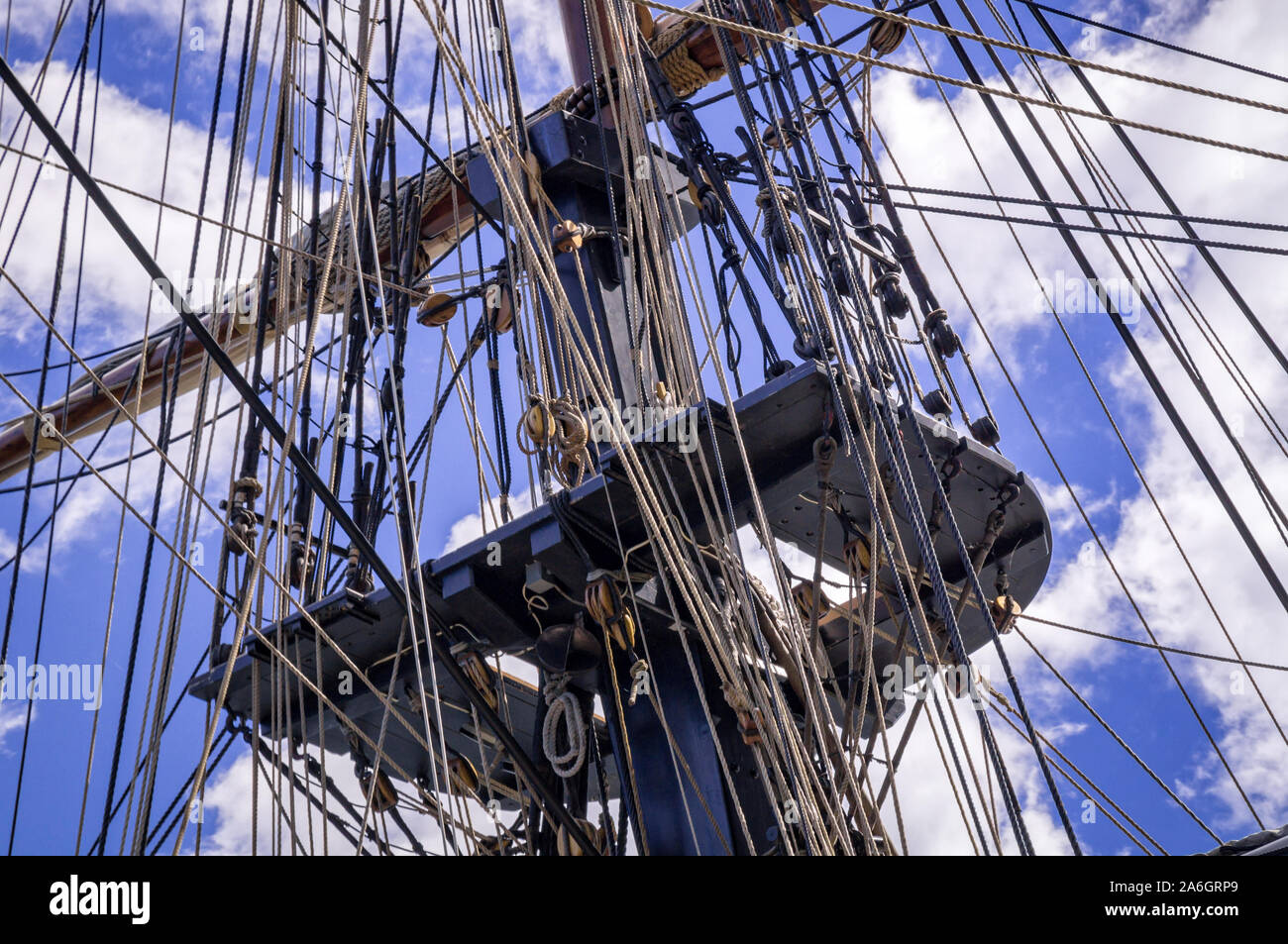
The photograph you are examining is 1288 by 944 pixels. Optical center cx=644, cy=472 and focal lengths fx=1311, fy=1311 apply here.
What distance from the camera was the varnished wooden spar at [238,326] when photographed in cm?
920

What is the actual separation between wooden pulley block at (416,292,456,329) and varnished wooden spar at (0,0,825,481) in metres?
0.74

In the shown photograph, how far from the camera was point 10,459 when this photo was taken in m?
12.0

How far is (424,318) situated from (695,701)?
3.16 metres

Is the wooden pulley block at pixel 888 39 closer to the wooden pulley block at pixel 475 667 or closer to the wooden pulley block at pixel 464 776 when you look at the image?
the wooden pulley block at pixel 475 667

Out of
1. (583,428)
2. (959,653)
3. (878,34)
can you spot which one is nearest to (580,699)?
(583,428)

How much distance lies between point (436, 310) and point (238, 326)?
321cm

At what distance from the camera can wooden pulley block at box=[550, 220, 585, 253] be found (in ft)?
21.9

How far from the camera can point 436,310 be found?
7754 millimetres

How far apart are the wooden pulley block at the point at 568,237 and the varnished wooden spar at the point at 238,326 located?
179 centimetres

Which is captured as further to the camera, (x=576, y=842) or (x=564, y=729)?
(x=564, y=729)

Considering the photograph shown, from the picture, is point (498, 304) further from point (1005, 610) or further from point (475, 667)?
point (1005, 610)
